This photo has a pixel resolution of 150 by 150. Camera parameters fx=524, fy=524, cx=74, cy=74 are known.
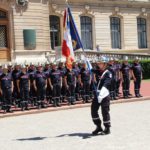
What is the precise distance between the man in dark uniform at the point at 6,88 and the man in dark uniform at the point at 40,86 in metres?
1.13

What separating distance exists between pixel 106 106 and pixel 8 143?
254cm

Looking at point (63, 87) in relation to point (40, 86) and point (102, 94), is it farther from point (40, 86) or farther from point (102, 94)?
point (102, 94)

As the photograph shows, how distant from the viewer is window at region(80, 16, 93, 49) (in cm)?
4178

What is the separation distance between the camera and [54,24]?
39.4 metres

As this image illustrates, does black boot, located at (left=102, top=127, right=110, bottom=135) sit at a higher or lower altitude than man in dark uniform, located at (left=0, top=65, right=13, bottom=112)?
lower

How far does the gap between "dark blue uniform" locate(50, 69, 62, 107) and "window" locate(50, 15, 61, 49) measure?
780 inches

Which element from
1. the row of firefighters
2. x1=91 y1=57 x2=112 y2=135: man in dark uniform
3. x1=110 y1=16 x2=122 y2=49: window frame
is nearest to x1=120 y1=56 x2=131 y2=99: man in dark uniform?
the row of firefighters

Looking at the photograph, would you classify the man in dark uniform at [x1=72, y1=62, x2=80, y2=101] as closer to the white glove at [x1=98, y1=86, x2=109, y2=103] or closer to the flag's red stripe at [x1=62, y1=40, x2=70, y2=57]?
the flag's red stripe at [x1=62, y1=40, x2=70, y2=57]

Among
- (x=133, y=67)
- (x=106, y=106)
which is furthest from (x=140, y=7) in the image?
(x=106, y=106)

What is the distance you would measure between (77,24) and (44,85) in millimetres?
22274

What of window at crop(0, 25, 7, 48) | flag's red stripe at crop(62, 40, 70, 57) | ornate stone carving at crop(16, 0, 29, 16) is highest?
ornate stone carving at crop(16, 0, 29, 16)

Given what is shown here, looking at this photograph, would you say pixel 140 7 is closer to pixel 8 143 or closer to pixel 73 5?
pixel 73 5

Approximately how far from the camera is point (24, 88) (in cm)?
1862

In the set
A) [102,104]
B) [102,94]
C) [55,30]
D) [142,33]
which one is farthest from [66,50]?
[142,33]
